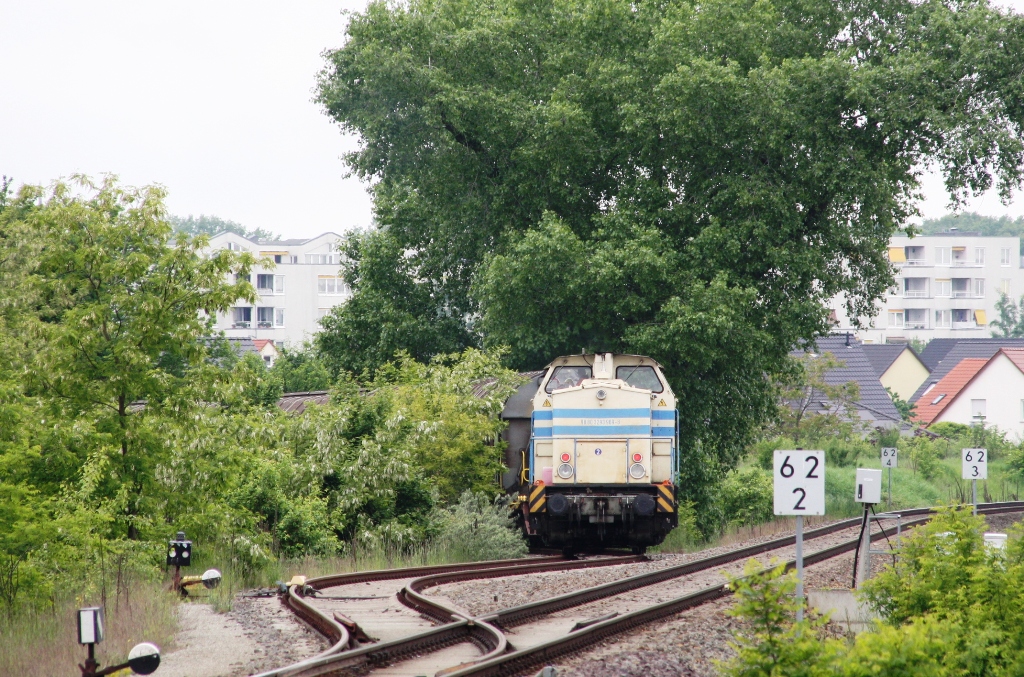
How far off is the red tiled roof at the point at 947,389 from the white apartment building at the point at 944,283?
134 ft

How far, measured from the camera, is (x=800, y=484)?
12016 millimetres

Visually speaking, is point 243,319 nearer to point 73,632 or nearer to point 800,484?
point 73,632

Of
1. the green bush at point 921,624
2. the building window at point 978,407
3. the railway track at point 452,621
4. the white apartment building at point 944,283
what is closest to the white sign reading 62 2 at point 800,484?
the green bush at point 921,624

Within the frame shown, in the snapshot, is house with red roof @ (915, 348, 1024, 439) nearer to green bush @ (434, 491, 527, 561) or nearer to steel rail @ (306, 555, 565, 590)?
green bush @ (434, 491, 527, 561)

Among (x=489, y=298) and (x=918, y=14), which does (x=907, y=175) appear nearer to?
(x=918, y=14)

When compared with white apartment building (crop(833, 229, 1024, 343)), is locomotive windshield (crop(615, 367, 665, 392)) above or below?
below

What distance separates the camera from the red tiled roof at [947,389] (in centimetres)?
6991

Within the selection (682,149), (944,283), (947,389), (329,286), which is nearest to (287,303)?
(329,286)

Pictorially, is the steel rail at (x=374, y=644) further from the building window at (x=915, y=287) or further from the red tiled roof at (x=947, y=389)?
the building window at (x=915, y=287)

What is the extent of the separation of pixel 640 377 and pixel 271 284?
267 feet

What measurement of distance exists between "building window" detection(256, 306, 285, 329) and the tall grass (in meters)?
87.1

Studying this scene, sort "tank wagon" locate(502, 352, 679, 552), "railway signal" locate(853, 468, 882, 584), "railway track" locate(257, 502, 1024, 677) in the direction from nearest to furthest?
"railway track" locate(257, 502, 1024, 677), "railway signal" locate(853, 468, 882, 584), "tank wagon" locate(502, 352, 679, 552)

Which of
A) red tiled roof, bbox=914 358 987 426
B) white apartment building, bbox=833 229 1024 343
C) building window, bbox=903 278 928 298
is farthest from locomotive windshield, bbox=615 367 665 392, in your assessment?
building window, bbox=903 278 928 298

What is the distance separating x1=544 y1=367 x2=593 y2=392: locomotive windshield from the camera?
21859mm
